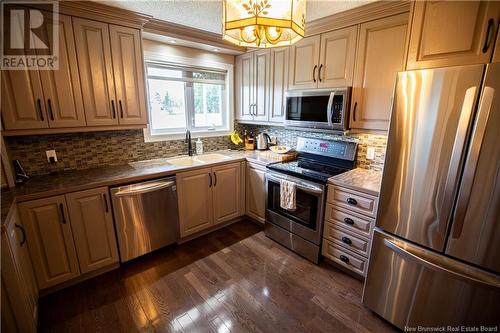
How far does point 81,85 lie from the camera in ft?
6.79

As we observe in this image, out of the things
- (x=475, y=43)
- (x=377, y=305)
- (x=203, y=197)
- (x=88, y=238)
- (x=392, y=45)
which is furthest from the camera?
(x=203, y=197)

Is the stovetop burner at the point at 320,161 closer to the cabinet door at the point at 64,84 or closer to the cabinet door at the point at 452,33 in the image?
the cabinet door at the point at 452,33

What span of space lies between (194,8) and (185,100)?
126cm

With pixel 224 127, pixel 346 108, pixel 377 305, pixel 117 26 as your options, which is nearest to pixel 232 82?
pixel 224 127

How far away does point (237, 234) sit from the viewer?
2.96 metres

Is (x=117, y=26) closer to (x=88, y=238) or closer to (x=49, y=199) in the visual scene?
(x=49, y=199)

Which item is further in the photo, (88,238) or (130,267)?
(130,267)

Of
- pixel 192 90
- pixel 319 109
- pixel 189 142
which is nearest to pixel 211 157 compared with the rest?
pixel 189 142

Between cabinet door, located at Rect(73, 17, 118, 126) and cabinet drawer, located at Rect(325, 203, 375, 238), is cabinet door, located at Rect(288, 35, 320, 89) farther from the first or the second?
cabinet door, located at Rect(73, 17, 118, 126)

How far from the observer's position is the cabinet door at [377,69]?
186cm

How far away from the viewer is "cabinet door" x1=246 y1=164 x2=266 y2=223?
2.90 m

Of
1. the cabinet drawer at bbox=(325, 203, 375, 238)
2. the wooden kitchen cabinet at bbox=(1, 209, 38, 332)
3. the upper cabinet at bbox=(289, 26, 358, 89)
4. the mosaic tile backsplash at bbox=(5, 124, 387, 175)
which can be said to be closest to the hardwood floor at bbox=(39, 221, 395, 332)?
the wooden kitchen cabinet at bbox=(1, 209, 38, 332)

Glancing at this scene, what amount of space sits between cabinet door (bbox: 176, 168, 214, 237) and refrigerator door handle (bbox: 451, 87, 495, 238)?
2188mm

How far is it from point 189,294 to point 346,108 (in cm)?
220
